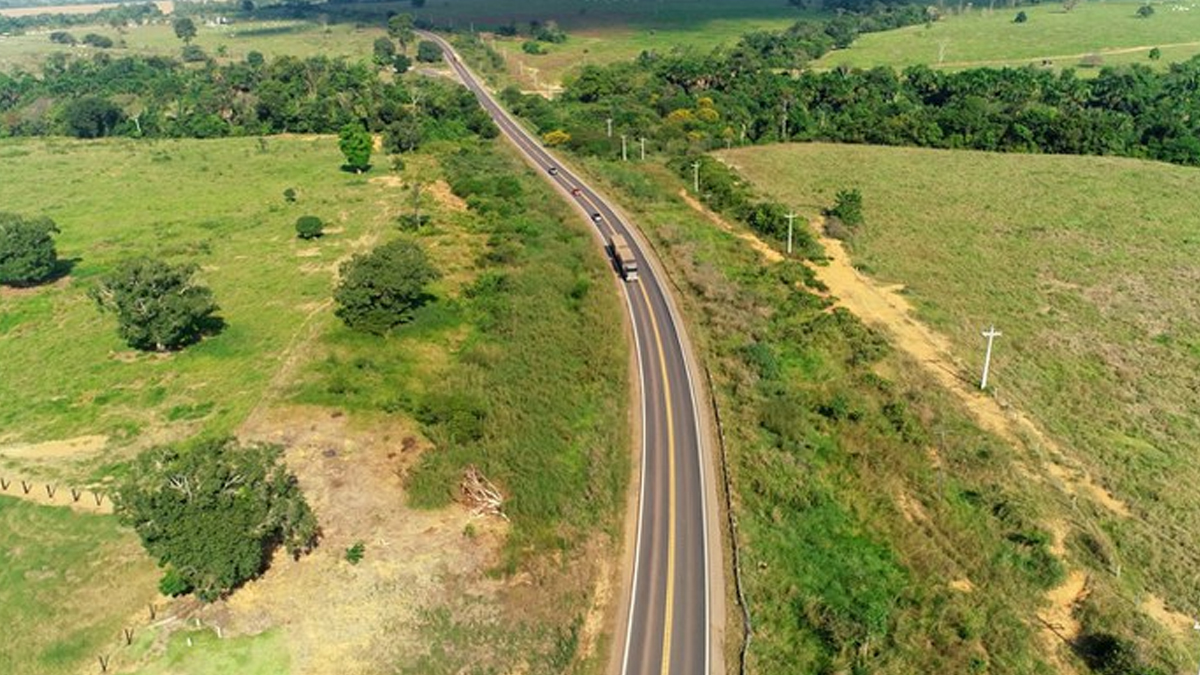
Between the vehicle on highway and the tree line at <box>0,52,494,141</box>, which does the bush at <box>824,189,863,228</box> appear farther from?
the tree line at <box>0,52,494,141</box>

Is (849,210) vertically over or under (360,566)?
over

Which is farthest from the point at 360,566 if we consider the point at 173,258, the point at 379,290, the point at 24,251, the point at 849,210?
the point at 849,210

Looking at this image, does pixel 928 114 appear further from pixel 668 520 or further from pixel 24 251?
pixel 24 251

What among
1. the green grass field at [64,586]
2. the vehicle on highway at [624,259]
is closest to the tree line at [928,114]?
the vehicle on highway at [624,259]

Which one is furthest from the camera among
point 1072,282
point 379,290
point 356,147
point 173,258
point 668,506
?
point 356,147

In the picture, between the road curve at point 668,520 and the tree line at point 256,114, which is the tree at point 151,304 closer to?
the road curve at point 668,520
